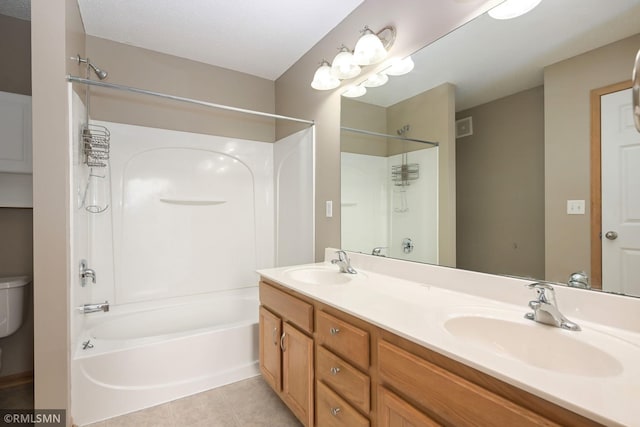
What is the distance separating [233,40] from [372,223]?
1786mm

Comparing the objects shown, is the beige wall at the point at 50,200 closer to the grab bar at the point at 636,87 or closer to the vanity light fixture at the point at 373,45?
the vanity light fixture at the point at 373,45

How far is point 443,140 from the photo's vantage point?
4.75ft

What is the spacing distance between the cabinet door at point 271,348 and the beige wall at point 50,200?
1013mm

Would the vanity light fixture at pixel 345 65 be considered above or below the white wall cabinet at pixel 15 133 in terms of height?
above

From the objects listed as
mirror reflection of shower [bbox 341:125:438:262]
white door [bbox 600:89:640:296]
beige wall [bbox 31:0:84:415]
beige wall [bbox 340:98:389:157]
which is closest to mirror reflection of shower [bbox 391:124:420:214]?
mirror reflection of shower [bbox 341:125:438:262]

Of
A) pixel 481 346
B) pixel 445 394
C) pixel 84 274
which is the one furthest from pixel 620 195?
pixel 84 274

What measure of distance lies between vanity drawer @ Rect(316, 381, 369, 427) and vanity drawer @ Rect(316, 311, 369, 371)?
18cm

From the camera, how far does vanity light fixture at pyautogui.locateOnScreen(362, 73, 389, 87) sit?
1765 mm

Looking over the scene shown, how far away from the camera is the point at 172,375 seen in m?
1.90

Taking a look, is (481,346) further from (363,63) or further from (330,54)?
(330,54)

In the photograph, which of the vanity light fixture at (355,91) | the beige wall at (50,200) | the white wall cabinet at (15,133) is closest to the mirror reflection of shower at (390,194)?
the vanity light fixture at (355,91)

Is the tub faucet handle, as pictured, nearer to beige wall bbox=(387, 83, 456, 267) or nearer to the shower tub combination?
the shower tub combination

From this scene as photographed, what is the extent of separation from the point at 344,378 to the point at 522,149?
3.77ft

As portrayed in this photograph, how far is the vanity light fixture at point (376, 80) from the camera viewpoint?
5.79ft
